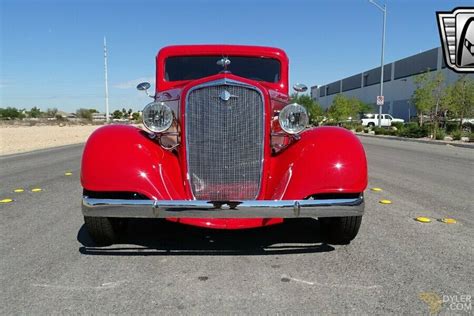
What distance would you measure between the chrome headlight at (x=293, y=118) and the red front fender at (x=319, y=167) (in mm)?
119

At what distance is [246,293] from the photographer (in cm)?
299

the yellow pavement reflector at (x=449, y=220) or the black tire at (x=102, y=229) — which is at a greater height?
the black tire at (x=102, y=229)

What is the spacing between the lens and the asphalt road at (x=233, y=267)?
284cm

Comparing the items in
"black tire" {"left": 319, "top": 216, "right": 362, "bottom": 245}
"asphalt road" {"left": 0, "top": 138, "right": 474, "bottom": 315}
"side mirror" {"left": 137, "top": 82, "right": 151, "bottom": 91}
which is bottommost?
"asphalt road" {"left": 0, "top": 138, "right": 474, "bottom": 315}

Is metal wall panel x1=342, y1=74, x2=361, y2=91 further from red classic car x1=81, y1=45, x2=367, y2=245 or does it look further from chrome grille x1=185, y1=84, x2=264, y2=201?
chrome grille x1=185, y1=84, x2=264, y2=201

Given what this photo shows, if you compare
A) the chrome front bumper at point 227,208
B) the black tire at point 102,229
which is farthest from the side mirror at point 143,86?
the chrome front bumper at point 227,208

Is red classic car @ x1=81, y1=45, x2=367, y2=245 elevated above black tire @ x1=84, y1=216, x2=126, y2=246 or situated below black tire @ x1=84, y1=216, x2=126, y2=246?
above

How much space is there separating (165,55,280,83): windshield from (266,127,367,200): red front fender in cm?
179

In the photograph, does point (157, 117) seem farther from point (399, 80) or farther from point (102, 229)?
point (399, 80)

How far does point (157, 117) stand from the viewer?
3.91 metres

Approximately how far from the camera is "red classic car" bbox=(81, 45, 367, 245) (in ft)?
11.0

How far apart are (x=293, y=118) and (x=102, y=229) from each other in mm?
1981

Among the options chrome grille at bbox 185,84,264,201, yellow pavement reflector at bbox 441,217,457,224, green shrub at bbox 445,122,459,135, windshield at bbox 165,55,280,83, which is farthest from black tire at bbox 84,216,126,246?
green shrub at bbox 445,122,459,135

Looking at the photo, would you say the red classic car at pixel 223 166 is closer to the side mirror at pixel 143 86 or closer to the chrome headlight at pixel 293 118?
the chrome headlight at pixel 293 118
